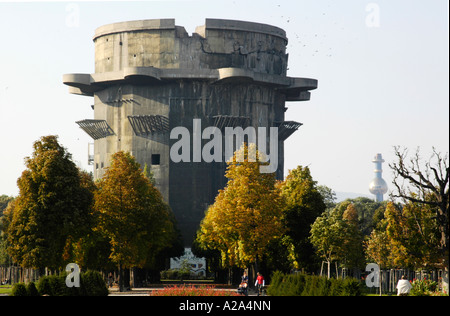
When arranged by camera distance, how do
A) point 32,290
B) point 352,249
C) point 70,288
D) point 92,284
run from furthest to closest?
point 352,249, point 92,284, point 70,288, point 32,290

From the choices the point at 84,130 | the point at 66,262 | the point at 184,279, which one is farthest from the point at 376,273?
the point at 84,130

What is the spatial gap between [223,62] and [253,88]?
5852 millimetres

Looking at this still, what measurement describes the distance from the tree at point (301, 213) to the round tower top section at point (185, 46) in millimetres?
55185

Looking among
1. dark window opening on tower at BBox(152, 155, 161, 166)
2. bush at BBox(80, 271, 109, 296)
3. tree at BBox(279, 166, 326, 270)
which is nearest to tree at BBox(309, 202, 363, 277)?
tree at BBox(279, 166, 326, 270)

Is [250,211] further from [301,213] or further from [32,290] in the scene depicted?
[32,290]

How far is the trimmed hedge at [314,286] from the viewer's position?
4019 cm

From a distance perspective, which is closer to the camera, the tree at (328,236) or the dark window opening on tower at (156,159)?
the tree at (328,236)

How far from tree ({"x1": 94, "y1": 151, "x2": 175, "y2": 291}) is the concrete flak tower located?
168 ft

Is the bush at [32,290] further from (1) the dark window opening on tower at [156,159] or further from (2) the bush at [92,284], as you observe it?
(1) the dark window opening on tower at [156,159]

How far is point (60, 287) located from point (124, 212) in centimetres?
2394

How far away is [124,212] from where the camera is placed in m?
68.3

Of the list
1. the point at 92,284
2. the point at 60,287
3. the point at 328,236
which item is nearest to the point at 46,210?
the point at 92,284

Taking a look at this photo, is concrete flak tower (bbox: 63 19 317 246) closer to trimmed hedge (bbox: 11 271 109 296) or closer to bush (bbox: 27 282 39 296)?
trimmed hedge (bbox: 11 271 109 296)

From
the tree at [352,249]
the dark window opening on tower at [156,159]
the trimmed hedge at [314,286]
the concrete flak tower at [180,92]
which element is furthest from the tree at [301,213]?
the dark window opening on tower at [156,159]
